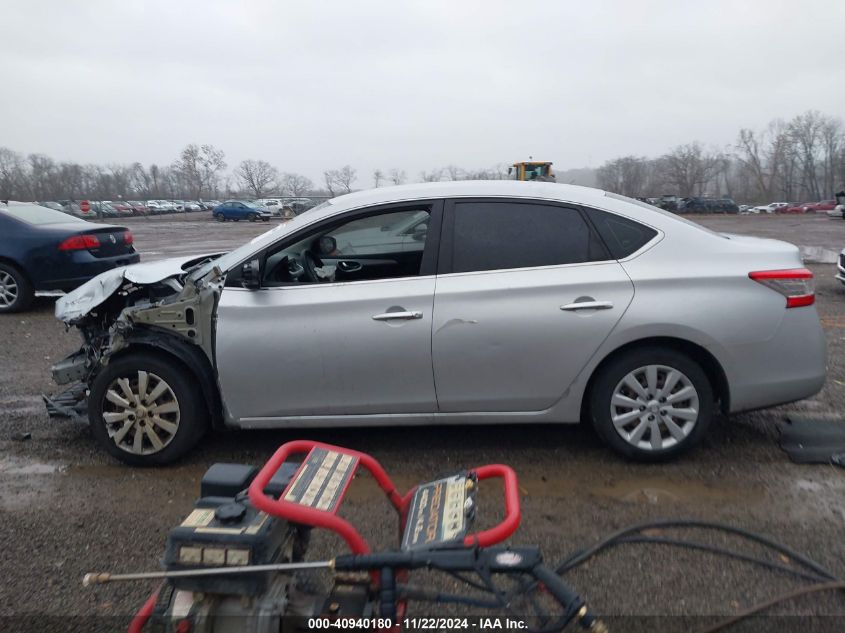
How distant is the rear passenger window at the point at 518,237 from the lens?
3.91 meters

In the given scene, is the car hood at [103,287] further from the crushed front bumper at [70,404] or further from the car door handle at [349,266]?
the car door handle at [349,266]

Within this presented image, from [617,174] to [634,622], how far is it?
88934 mm

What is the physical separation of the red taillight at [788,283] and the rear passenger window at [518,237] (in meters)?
0.90

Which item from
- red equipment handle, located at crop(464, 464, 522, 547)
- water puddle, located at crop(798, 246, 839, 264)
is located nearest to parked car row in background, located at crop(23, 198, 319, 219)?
water puddle, located at crop(798, 246, 839, 264)

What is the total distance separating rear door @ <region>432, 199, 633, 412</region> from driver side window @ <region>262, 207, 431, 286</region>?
9.8 inches

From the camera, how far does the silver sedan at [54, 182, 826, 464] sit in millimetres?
3773

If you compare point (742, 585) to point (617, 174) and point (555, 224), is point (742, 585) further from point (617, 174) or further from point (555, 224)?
point (617, 174)

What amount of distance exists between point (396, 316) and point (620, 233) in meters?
1.45

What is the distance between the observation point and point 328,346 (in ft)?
12.5

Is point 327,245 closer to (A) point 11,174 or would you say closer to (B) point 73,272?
(B) point 73,272

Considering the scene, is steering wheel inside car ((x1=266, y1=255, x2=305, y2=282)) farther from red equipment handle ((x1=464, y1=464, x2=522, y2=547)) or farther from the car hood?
red equipment handle ((x1=464, y1=464, x2=522, y2=547))

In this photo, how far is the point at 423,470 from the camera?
3951 millimetres

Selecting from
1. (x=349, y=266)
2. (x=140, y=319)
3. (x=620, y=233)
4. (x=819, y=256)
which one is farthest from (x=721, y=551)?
(x=819, y=256)

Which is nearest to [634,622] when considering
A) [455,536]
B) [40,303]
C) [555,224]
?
[455,536]
